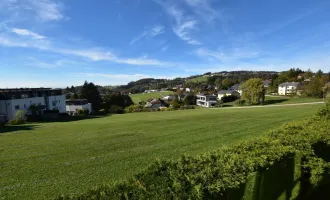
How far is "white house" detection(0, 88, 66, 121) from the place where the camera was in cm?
3797

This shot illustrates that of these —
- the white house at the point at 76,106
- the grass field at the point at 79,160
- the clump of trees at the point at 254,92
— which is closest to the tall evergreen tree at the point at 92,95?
the white house at the point at 76,106

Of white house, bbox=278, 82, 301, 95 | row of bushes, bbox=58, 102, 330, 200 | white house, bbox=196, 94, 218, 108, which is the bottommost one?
white house, bbox=196, 94, 218, 108

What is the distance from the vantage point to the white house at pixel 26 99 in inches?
1495

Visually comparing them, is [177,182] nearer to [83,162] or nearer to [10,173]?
[83,162]

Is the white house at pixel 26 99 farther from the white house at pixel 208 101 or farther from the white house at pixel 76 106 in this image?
the white house at pixel 208 101

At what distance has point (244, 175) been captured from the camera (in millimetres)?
3469

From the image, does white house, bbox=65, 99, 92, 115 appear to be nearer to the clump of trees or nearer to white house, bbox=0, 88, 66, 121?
white house, bbox=0, 88, 66, 121

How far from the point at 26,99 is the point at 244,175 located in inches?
1908

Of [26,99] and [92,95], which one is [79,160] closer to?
[26,99]

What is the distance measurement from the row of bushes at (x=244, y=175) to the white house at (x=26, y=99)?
43966mm

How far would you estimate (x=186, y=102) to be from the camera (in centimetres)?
7600

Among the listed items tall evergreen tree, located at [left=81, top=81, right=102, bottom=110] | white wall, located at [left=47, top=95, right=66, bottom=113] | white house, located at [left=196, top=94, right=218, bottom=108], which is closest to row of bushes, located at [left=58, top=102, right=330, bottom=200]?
white wall, located at [left=47, top=95, right=66, bottom=113]

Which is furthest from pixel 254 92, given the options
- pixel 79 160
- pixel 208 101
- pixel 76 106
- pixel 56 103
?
pixel 79 160

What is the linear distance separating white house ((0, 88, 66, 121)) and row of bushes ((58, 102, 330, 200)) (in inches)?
1731
